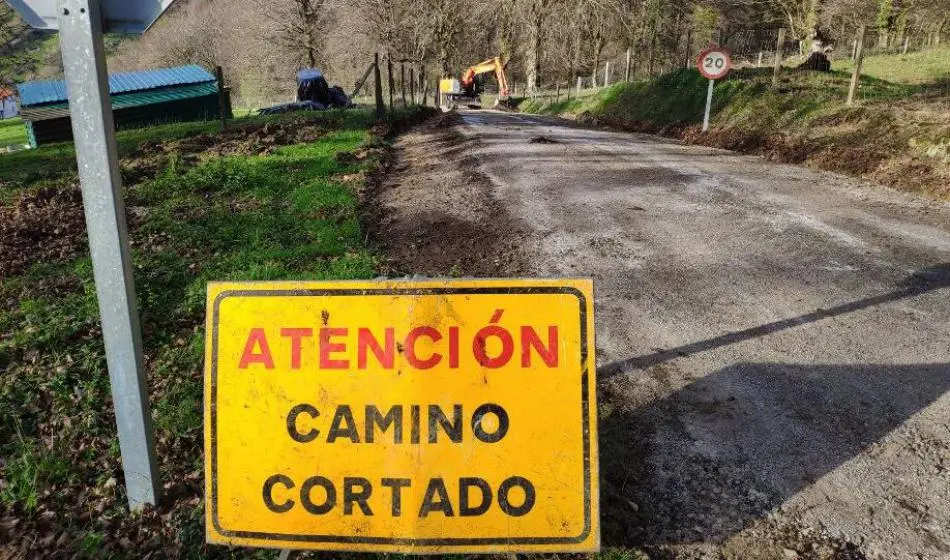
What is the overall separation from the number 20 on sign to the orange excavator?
110ft

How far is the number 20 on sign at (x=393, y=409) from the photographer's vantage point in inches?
93.0

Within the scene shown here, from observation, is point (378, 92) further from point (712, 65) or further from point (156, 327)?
point (156, 327)

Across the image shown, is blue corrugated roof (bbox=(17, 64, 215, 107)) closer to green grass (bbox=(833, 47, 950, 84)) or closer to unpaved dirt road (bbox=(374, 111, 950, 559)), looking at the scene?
unpaved dirt road (bbox=(374, 111, 950, 559))

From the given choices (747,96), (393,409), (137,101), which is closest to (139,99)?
(137,101)

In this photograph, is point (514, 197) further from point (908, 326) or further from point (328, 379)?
point (328, 379)

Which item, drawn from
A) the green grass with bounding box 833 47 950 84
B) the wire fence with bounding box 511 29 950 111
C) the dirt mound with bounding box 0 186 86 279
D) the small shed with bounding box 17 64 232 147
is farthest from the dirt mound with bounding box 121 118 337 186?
the green grass with bounding box 833 47 950 84

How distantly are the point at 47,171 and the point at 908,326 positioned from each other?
1358cm

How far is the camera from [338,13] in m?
43.5

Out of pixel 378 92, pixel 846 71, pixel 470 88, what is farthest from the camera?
pixel 470 88

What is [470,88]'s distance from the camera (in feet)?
122

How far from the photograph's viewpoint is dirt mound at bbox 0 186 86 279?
6.33 m

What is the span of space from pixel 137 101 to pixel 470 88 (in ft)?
62.8

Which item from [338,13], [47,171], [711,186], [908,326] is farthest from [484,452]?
[338,13]

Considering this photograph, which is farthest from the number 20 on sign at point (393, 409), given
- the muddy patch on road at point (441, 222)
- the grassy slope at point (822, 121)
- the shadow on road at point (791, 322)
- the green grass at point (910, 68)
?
the green grass at point (910, 68)
